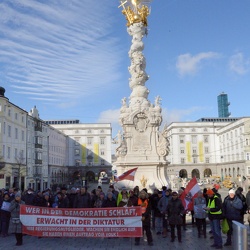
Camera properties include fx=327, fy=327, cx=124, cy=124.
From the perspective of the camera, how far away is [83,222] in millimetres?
10859

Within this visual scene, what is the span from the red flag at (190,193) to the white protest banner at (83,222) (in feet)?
11.1

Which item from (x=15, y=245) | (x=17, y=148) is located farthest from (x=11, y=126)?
(x=15, y=245)

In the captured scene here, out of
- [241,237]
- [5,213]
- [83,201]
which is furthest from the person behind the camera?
[5,213]

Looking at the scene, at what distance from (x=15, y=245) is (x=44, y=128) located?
5626 cm

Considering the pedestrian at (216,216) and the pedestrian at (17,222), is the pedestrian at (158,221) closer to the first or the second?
the pedestrian at (216,216)

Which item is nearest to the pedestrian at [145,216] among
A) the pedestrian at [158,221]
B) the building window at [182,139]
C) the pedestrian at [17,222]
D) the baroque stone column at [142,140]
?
the pedestrian at [158,221]

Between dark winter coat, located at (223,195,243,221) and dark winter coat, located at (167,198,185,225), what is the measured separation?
5.10ft

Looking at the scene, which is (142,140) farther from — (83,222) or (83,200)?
(83,222)

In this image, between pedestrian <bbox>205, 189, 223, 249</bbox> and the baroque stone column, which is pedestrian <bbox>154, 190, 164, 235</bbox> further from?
the baroque stone column

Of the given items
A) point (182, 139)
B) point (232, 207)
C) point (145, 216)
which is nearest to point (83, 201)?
point (145, 216)

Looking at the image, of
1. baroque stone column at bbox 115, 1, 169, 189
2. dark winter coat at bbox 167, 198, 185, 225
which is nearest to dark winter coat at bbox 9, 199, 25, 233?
dark winter coat at bbox 167, 198, 185, 225

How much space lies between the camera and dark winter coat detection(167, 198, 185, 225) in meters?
11.2

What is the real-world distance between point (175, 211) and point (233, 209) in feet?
6.40

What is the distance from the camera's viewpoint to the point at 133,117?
82.2 ft
